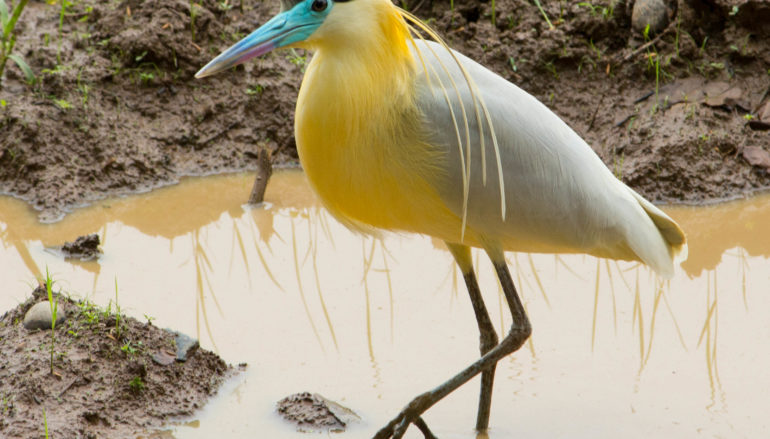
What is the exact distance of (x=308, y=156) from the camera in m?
3.24

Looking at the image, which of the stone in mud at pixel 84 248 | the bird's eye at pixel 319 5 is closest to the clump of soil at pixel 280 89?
the stone in mud at pixel 84 248

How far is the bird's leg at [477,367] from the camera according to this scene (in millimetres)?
3436

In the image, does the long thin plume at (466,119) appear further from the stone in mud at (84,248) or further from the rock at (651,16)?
the rock at (651,16)

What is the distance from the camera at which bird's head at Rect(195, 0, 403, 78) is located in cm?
303

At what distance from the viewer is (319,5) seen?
304 centimetres

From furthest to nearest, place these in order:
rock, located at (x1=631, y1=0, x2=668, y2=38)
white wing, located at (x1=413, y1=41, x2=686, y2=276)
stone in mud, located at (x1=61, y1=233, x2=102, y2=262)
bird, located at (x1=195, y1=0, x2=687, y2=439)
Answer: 1. rock, located at (x1=631, y1=0, x2=668, y2=38)
2. stone in mud, located at (x1=61, y1=233, x2=102, y2=262)
3. white wing, located at (x1=413, y1=41, x2=686, y2=276)
4. bird, located at (x1=195, y1=0, x2=687, y2=439)

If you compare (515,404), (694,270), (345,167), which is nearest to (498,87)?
(345,167)

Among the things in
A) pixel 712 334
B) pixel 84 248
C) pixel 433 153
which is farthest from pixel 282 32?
pixel 712 334

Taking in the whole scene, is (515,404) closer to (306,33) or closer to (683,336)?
(683,336)

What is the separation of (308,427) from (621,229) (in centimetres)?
143

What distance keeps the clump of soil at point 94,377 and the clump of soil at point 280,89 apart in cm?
225

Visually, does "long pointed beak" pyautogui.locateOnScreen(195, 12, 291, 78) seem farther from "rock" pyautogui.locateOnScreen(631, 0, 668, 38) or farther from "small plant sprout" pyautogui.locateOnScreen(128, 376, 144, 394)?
"rock" pyautogui.locateOnScreen(631, 0, 668, 38)

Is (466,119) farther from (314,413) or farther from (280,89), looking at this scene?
(280,89)

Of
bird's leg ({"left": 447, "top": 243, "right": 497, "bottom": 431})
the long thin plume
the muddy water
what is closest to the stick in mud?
the muddy water
